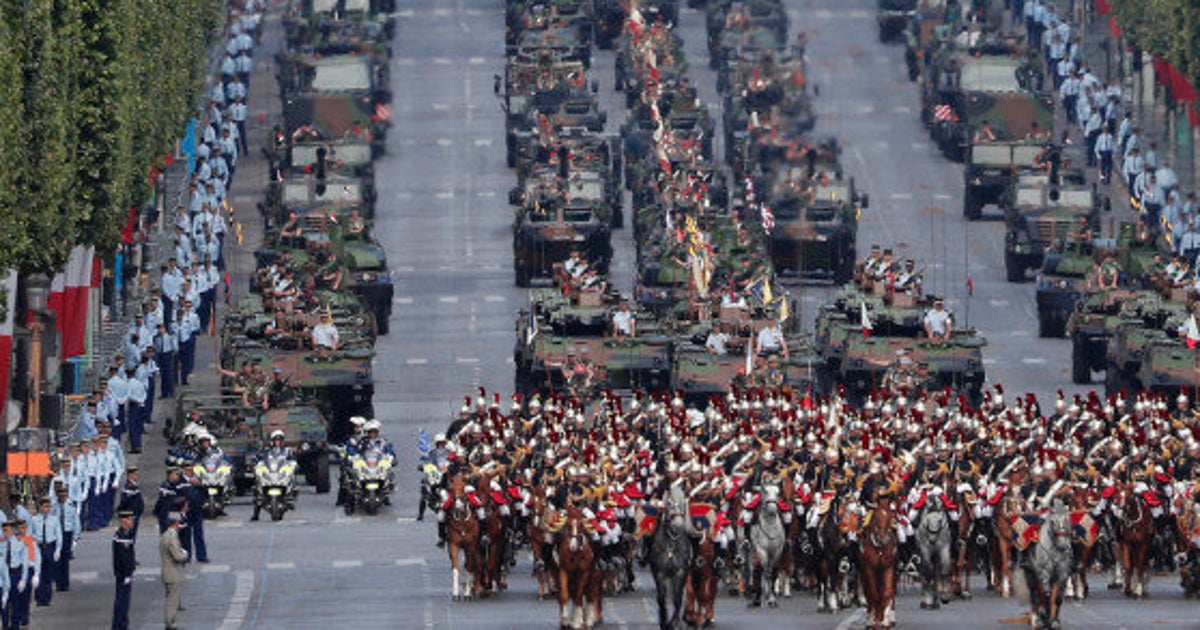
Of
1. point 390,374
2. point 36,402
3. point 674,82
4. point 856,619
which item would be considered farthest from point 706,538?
point 674,82

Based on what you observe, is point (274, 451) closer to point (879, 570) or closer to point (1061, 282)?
point (879, 570)

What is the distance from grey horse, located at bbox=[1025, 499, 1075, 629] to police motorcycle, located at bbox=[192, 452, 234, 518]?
18798 mm

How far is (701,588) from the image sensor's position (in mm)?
64750

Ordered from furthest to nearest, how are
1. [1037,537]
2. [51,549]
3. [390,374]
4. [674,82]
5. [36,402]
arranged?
1. [674,82]
2. [390,374]
3. [36,402]
4. [51,549]
5. [1037,537]

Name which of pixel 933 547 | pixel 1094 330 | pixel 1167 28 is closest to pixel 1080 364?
pixel 1094 330

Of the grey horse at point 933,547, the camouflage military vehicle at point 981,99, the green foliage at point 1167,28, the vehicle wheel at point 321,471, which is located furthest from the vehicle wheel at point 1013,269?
the grey horse at point 933,547

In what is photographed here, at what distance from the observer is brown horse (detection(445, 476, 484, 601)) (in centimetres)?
6838

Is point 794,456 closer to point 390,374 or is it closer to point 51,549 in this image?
point 51,549

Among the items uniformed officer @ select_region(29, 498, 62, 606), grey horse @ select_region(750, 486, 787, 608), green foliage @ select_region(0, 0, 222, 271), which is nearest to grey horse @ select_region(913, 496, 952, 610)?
grey horse @ select_region(750, 486, 787, 608)

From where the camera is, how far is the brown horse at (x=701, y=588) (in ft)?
212

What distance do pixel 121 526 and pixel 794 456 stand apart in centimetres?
914

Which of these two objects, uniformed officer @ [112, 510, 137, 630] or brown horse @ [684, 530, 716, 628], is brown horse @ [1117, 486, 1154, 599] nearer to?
brown horse @ [684, 530, 716, 628]

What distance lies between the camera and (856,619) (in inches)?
2598

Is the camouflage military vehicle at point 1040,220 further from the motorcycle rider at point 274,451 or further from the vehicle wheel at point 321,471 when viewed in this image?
the motorcycle rider at point 274,451
